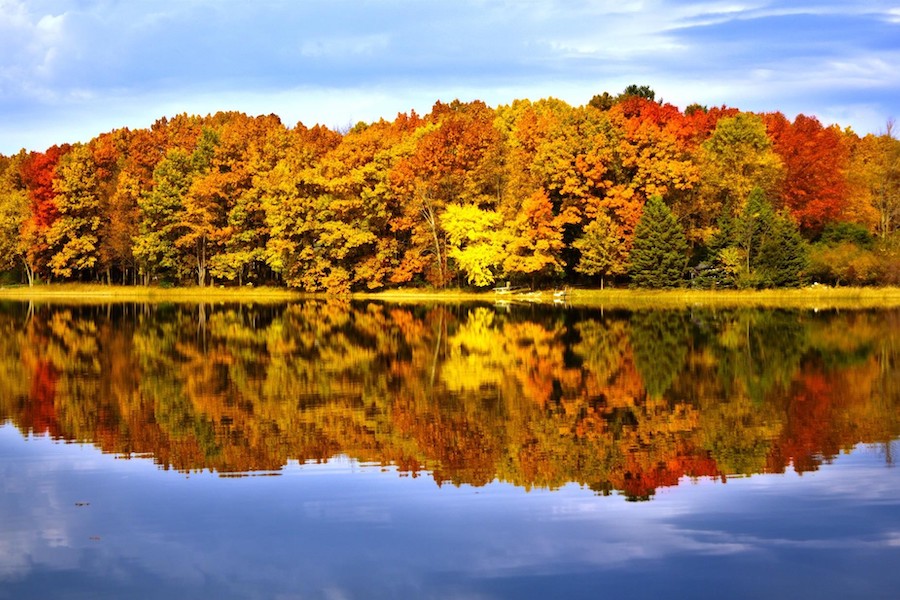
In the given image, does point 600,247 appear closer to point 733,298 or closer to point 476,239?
point 733,298

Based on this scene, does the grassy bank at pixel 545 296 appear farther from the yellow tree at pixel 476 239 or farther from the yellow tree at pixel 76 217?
the yellow tree at pixel 76 217

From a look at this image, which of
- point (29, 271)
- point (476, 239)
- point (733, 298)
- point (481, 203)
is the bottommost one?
point (733, 298)

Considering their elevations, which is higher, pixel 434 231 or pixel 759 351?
pixel 434 231

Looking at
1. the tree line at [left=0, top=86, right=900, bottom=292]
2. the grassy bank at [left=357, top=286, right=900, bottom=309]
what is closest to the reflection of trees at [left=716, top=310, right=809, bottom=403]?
the grassy bank at [left=357, top=286, right=900, bottom=309]

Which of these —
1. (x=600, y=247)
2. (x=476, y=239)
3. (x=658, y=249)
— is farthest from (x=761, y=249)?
(x=476, y=239)

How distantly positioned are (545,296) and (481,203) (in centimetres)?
1122

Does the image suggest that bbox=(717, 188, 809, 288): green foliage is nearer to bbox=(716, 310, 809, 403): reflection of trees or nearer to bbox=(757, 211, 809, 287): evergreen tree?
bbox=(757, 211, 809, 287): evergreen tree

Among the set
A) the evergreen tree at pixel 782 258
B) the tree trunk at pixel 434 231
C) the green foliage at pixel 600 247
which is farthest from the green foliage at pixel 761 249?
the tree trunk at pixel 434 231

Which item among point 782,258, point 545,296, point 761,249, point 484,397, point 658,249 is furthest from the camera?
point 545,296

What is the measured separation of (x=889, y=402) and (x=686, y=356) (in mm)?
9083

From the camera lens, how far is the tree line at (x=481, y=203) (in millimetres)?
64125

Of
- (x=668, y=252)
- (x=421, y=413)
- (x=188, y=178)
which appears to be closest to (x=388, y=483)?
(x=421, y=413)

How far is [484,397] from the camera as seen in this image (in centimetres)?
2200

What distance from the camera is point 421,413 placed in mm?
19969
